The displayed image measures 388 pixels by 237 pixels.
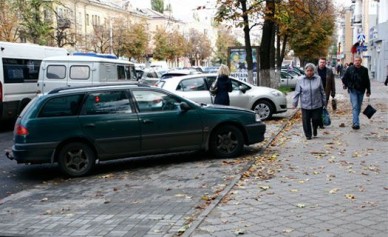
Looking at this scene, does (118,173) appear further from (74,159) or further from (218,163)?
(218,163)

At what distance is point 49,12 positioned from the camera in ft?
138

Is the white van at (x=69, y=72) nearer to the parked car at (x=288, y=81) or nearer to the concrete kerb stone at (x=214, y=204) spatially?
the concrete kerb stone at (x=214, y=204)

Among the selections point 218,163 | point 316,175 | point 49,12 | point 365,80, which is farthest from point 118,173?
point 49,12

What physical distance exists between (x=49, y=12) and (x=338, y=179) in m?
38.3

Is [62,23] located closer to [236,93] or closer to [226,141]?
[236,93]

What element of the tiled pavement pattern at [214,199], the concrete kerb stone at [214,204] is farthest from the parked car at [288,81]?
the tiled pavement pattern at [214,199]

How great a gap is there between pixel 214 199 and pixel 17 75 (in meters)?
11.4

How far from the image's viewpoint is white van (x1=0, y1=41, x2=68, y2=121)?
50.8 ft

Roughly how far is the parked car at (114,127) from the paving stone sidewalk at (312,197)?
1333mm

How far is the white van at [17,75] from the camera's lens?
15477 millimetres

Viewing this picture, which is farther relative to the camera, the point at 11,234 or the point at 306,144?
the point at 306,144

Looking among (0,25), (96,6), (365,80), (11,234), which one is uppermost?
(96,6)

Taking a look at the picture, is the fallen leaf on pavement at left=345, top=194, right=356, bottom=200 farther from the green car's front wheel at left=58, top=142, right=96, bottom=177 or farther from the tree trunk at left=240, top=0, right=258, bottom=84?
the tree trunk at left=240, top=0, right=258, bottom=84

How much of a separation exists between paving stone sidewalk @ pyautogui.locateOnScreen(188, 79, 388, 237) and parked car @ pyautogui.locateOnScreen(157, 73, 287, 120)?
442cm
